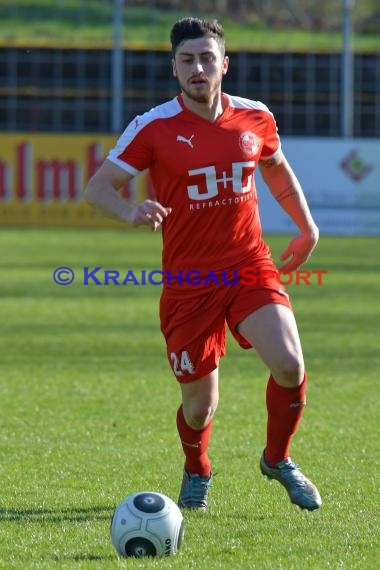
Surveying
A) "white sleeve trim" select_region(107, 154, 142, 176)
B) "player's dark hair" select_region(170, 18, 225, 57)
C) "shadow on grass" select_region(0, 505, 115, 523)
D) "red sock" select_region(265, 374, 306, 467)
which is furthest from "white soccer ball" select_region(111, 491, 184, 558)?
"player's dark hair" select_region(170, 18, 225, 57)

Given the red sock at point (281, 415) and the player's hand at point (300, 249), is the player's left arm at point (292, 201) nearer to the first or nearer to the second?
the player's hand at point (300, 249)

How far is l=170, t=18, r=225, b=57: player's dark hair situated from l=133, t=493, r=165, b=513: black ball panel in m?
2.03

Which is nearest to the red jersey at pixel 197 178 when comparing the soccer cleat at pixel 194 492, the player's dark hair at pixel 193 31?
the player's dark hair at pixel 193 31

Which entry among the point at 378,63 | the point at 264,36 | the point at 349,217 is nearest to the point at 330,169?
the point at 349,217

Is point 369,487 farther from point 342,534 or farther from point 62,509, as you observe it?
point 62,509

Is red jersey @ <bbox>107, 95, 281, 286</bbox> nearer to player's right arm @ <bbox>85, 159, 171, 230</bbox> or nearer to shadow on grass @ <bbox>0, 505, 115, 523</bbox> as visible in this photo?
player's right arm @ <bbox>85, 159, 171, 230</bbox>

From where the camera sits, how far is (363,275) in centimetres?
1967

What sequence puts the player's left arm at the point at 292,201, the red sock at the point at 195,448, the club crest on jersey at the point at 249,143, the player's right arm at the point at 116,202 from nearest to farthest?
the player's right arm at the point at 116,202, the club crest on jersey at the point at 249,143, the red sock at the point at 195,448, the player's left arm at the point at 292,201

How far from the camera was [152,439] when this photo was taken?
26.3ft

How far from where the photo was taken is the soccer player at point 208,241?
5.98 m

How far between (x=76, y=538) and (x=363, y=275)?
→ 14520 millimetres

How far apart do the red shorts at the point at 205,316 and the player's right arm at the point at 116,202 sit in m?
0.52

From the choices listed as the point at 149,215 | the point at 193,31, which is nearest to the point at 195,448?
the point at 149,215

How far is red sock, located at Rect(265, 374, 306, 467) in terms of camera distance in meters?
6.11
